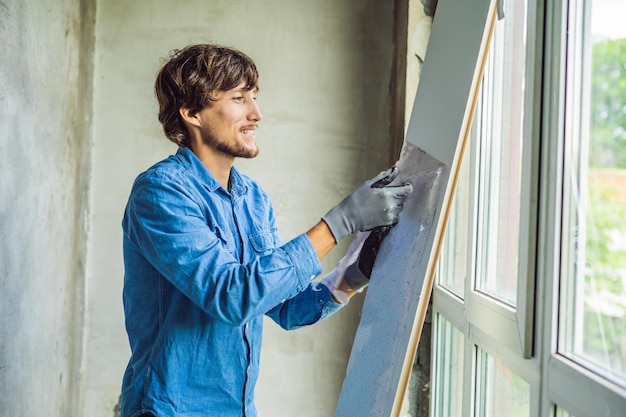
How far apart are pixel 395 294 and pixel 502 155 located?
1.65 ft

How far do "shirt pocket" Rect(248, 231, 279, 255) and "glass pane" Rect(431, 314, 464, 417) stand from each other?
69 cm

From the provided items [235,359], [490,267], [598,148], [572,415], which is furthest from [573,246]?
[235,359]

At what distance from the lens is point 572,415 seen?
→ 96 cm

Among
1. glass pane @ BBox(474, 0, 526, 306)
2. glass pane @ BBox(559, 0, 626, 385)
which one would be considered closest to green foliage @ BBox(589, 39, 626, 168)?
glass pane @ BBox(559, 0, 626, 385)

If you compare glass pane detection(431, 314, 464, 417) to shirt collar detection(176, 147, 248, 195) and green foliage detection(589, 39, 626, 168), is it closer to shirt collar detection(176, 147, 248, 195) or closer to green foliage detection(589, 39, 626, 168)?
shirt collar detection(176, 147, 248, 195)

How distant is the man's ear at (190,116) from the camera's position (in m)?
1.71

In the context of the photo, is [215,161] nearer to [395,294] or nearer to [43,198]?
[395,294]

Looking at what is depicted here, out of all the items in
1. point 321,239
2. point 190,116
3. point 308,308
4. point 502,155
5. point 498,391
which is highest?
point 190,116

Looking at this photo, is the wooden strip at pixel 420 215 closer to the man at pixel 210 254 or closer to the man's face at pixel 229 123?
the man at pixel 210 254

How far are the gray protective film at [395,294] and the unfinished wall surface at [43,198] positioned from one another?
49.3 inches

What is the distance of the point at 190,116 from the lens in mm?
1713

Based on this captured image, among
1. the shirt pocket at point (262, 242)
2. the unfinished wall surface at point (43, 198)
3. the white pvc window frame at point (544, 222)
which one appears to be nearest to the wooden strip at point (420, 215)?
the white pvc window frame at point (544, 222)

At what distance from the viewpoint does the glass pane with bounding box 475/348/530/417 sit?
128cm

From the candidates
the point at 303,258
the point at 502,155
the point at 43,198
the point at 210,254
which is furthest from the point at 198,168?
the point at 43,198
